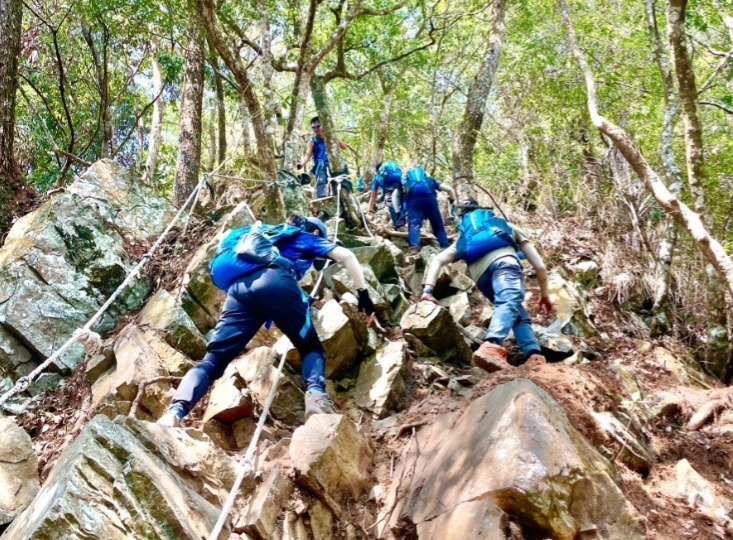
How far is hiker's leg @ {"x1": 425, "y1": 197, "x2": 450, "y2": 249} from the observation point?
28.6 ft

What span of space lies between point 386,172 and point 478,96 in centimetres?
254

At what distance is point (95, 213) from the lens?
23.0 feet

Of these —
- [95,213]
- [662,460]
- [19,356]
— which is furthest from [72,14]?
[662,460]

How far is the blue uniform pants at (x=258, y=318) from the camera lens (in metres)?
4.43

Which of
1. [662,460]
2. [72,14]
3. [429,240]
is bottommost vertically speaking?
[662,460]

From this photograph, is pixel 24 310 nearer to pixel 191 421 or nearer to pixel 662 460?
pixel 191 421

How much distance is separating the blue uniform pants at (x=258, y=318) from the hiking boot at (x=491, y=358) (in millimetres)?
1347

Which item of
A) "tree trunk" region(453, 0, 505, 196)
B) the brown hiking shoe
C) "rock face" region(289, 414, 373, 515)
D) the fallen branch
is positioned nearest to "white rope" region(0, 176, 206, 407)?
the fallen branch

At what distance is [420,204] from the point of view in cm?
873

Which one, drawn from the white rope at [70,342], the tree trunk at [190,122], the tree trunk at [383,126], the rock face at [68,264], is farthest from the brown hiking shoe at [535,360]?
the tree trunk at [383,126]

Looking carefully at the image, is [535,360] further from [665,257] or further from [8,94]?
[8,94]

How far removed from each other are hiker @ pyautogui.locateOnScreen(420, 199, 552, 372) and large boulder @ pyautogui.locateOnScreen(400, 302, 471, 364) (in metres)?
0.35

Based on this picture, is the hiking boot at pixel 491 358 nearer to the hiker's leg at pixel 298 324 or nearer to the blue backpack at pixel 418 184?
the hiker's leg at pixel 298 324

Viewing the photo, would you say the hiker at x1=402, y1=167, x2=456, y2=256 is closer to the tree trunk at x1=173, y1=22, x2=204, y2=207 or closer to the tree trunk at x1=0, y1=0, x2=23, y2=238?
the tree trunk at x1=173, y1=22, x2=204, y2=207
